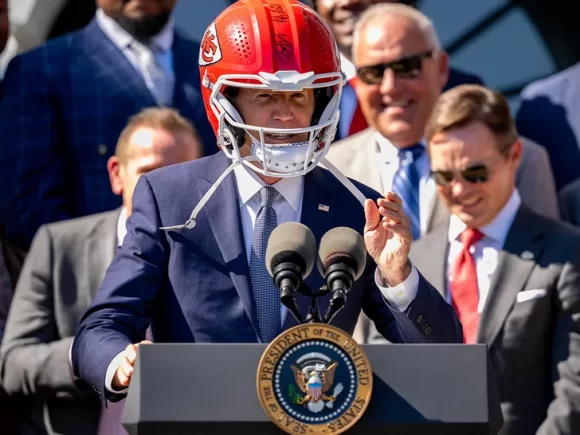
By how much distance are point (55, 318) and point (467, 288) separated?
1636 mm

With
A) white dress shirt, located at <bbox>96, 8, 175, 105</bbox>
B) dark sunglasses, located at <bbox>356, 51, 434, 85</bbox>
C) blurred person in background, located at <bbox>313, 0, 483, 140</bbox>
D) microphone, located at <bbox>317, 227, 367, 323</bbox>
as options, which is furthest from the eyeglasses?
microphone, located at <bbox>317, 227, 367, 323</bbox>

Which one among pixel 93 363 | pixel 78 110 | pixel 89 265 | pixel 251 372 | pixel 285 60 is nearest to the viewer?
pixel 251 372

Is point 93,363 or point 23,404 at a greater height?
point 93,363

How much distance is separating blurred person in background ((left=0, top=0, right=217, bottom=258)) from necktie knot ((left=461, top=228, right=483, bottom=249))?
1419 millimetres

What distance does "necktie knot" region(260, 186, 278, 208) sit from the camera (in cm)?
364

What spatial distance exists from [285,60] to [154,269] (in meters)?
0.65

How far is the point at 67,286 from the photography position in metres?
5.38

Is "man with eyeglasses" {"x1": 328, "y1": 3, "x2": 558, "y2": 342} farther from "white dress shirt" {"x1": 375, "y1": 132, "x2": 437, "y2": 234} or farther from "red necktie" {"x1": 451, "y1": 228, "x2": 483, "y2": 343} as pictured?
"red necktie" {"x1": 451, "y1": 228, "x2": 483, "y2": 343}

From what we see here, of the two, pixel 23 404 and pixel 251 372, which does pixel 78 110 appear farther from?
pixel 251 372

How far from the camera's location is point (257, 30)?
3588 mm

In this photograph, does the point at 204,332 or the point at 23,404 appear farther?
the point at 23,404

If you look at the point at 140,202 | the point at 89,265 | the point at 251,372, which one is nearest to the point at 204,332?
the point at 140,202

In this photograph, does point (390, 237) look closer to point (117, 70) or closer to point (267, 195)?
point (267, 195)

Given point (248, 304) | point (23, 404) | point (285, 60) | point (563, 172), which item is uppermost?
point (285, 60)
